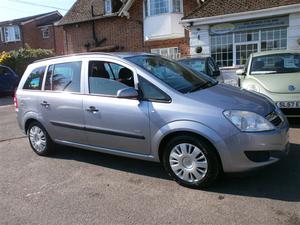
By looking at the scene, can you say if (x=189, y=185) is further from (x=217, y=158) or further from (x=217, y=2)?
(x=217, y=2)

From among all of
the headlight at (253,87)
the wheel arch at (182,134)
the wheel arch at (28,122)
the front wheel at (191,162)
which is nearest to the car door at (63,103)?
the wheel arch at (28,122)

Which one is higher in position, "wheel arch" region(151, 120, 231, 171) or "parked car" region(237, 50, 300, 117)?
"parked car" region(237, 50, 300, 117)

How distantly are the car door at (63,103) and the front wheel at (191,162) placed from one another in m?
1.54

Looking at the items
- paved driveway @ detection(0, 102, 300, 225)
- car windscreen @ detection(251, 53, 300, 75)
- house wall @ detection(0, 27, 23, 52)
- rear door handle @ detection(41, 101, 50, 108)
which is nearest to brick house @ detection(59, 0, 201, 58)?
car windscreen @ detection(251, 53, 300, 75)

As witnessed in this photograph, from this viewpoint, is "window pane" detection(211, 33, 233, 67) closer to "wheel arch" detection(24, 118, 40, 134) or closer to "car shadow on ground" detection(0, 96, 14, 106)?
"car shadow on ground" detection(0, 96, 14, 106)

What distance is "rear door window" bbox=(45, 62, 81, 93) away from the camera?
5398 millimetres

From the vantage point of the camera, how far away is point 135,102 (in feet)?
15.3

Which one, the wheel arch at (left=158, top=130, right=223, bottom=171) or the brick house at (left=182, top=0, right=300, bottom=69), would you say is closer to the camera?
the wheel arch at (left=158, top=130, right=223, bottom=171)

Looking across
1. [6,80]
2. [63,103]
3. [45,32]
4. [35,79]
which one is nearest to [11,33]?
[45,32]

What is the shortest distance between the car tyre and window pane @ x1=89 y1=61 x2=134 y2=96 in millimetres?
1451

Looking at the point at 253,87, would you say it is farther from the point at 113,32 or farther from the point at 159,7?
the point at 113,32

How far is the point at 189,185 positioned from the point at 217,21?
13.3m

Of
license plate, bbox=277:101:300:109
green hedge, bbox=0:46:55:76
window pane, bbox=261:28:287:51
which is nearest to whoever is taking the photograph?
license plate, bbox=277:101:300:109

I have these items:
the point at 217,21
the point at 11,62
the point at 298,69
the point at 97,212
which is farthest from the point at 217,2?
the point at 97,212
